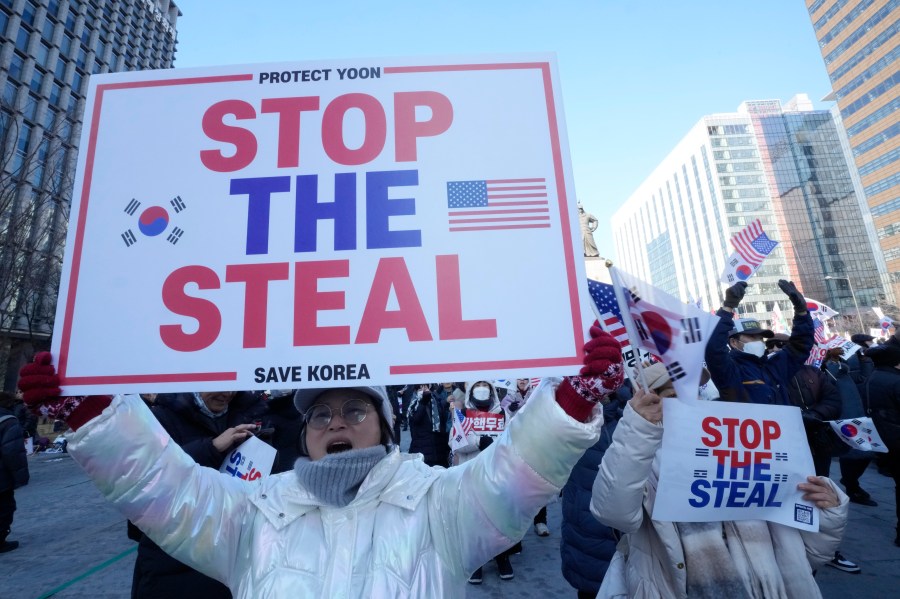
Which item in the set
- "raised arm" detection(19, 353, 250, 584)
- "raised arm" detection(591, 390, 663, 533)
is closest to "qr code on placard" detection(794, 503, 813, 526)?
"raised arm" detection(591, 390, 663, 533)

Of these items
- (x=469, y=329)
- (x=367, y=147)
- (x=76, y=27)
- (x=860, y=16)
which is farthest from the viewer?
(x=860, y=16)

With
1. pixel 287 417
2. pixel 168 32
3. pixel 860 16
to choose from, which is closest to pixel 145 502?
pixel 287 417

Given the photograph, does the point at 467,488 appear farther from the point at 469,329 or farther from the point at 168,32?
the point at 168,32

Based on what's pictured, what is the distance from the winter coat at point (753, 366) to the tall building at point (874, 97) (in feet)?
229

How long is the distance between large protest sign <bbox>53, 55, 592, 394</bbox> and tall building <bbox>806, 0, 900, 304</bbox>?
73.2 m

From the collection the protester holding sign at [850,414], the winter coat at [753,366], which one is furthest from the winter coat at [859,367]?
the winter coat at [753,366]

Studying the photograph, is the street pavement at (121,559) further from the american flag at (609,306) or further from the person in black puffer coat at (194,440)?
the american flag at (609,306)

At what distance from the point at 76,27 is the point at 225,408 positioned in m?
52.0

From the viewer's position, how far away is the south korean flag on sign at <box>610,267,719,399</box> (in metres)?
1.50

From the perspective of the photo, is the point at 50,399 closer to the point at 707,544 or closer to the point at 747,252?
the point at 707,544

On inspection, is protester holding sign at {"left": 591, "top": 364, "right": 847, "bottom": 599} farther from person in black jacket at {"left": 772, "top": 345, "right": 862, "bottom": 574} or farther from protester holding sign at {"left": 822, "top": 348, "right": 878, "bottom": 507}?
protester holding sign at {"left": 822, "top": 348, "right": 878, "bottom": 507}

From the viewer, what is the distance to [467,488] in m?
1.52

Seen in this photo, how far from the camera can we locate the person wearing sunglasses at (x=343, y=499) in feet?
4.63

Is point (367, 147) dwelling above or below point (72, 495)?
above
